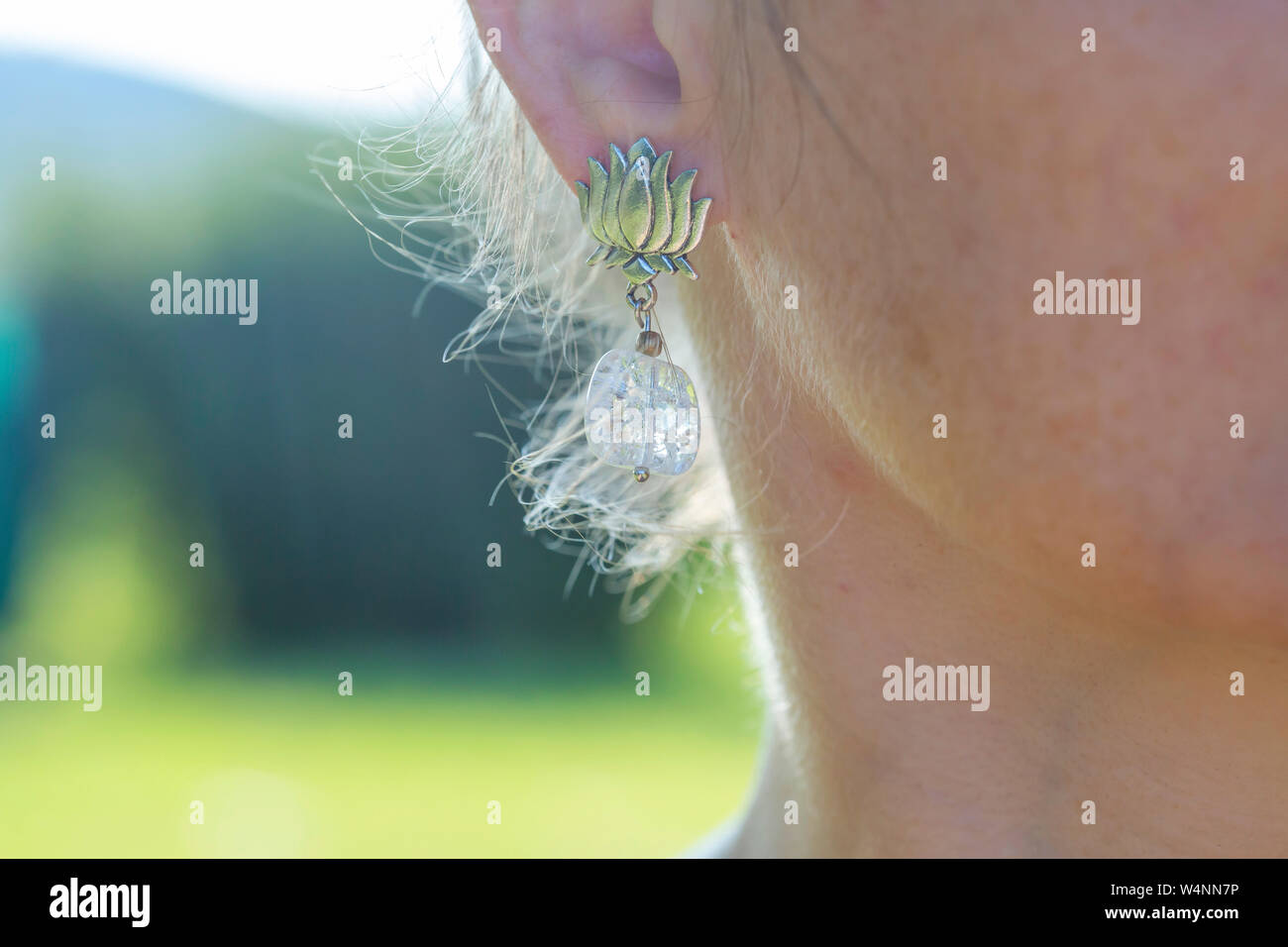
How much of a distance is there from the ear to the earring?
0.7 inches

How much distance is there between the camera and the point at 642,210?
987mm

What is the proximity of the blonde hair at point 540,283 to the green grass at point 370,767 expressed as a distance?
15.6 feet

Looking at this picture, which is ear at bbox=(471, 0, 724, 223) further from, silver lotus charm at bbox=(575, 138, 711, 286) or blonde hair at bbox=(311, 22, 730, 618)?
blonde hair at bbox=(311, 22, 730, 618)

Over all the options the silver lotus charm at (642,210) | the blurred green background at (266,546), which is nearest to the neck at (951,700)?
the silver lotus charm at (642,210)

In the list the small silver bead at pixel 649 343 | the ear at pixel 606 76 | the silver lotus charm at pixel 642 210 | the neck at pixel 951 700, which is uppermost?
the ear at pixel 606 76

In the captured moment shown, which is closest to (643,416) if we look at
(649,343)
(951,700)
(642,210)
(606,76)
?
(649,343)

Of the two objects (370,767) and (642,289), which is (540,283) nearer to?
(642,289)

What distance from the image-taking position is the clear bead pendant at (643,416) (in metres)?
1.06

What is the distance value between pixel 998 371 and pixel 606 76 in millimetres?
457

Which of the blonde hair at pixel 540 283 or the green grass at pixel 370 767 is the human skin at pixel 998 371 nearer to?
the blonde hair at pixel 540 283

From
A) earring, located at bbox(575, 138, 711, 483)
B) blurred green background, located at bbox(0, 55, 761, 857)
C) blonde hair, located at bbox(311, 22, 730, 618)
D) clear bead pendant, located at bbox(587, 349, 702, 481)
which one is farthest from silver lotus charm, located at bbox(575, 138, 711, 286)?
blurred green background, located at bbox(0, 55, 761, 857)

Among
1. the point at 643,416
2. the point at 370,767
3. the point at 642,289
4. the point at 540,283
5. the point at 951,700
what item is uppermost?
the point at 540,283
